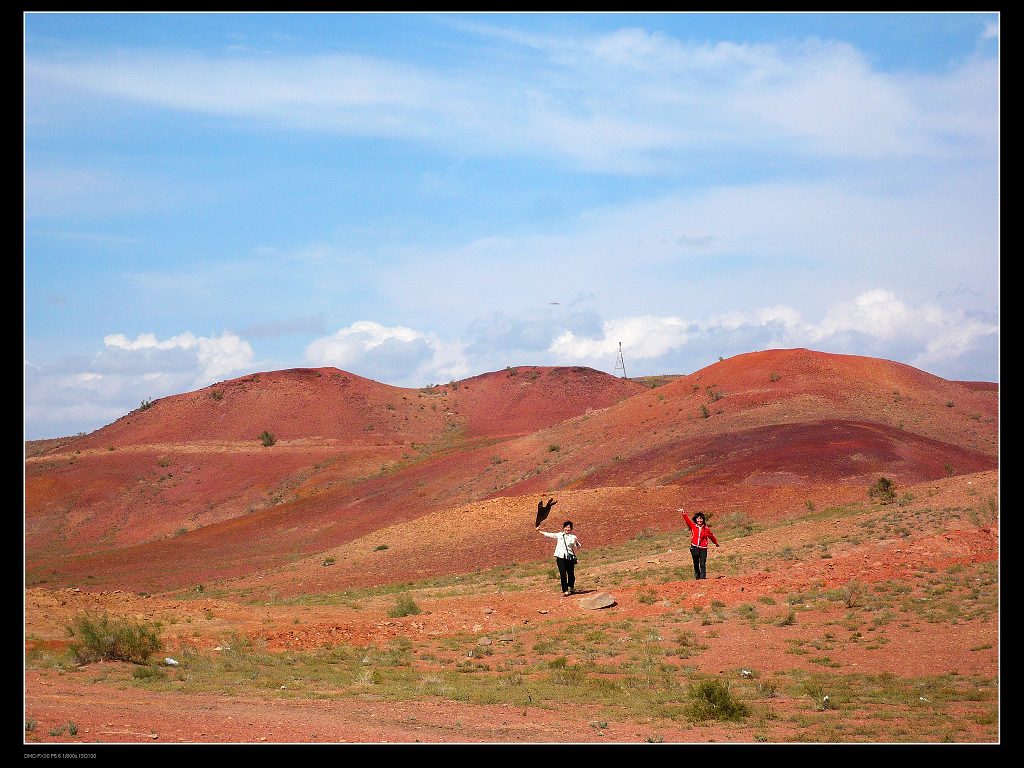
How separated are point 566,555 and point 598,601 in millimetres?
1492

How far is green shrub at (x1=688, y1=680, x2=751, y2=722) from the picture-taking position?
11.4 m

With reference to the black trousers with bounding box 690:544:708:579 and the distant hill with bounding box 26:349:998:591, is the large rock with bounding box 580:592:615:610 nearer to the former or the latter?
the black trousers with bounding box 690:544:708:579

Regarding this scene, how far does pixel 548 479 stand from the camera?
48.2 metres

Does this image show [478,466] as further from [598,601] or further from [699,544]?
[598,601]

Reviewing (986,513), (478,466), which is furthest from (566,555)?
(478,466)

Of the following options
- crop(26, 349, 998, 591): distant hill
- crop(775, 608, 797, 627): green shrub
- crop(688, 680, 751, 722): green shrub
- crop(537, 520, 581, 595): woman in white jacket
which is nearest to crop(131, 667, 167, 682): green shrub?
crop(688, 680, 751, 722): green shrub

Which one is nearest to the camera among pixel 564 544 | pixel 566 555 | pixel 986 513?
pixel 564 544

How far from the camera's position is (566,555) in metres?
21.6

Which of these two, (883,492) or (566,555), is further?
(883,492)

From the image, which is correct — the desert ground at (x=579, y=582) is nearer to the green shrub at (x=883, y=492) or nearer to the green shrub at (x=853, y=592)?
the green shrub at (x=853, y=592)

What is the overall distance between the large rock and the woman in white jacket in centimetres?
101
